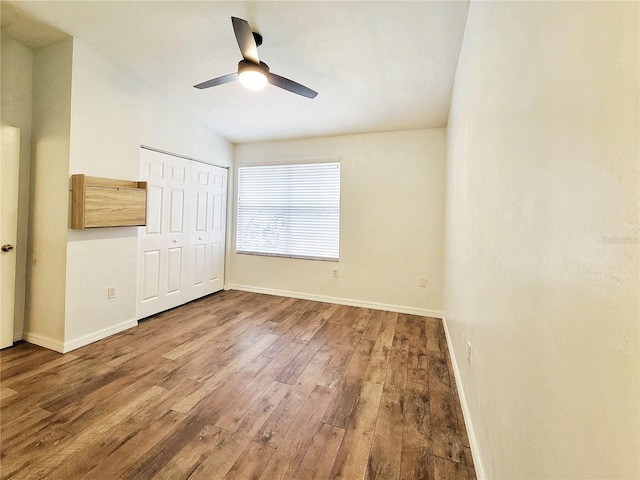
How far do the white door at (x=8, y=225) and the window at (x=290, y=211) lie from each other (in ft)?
8.28

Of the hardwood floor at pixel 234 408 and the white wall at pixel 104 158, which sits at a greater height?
the white wall at pixel 104 158

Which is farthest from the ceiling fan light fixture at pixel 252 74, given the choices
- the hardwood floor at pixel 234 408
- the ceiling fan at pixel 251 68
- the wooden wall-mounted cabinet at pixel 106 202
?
the hardwood floor at pixel 234 408

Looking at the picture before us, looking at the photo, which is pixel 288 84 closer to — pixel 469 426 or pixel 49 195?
pixel 49 195

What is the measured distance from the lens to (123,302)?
293 cm

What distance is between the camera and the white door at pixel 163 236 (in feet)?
10.5

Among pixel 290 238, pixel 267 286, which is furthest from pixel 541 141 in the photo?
pixel 267 286

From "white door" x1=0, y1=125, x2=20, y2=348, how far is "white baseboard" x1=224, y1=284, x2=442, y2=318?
2439 millimetres

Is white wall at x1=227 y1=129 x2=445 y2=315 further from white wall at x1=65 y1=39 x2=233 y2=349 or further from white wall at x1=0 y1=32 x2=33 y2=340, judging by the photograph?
white wall at x1=0 y1=32 x2=33 y2=340

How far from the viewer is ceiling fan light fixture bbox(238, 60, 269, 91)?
6.91 feet

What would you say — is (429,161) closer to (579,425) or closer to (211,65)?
(211,65)

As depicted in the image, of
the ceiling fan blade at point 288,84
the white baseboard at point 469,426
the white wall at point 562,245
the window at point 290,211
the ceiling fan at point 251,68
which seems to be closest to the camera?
the white wall at point 562,245

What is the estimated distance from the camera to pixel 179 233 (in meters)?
3.65

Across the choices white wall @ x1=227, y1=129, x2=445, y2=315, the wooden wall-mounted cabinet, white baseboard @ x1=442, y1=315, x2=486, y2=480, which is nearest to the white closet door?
the wooden wall-mounted cabinet

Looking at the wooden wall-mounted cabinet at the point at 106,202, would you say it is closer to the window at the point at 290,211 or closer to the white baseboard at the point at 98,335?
the white baseboard at the point at 98,335
